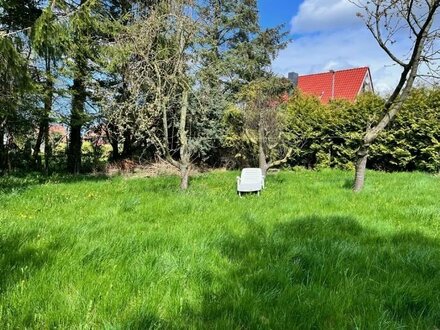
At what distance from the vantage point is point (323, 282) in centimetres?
348

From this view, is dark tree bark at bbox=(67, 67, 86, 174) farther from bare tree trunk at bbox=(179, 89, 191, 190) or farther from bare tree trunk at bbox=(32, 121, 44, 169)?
bare tree trunk at bbox=(179, 89, 191, 190)

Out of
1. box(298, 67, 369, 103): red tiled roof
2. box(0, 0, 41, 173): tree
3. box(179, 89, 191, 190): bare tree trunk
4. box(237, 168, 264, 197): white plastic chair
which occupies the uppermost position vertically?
box(298, 67, 369, 103): red tiled roof

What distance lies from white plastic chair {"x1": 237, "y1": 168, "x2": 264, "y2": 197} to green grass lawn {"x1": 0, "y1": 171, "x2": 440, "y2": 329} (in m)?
2.38

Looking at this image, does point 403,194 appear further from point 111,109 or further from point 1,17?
point 1,17

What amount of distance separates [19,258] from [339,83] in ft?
112

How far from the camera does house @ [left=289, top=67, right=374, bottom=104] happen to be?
1293 inches

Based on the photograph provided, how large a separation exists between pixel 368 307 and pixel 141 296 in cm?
174

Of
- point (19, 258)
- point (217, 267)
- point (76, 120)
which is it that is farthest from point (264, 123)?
point (19, 258)

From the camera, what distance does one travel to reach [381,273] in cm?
378

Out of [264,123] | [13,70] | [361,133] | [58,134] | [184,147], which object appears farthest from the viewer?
[58,134]

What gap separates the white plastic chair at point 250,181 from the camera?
29.8 feet

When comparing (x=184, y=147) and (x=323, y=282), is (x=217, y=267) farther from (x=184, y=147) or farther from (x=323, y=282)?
(x=184, y=147)

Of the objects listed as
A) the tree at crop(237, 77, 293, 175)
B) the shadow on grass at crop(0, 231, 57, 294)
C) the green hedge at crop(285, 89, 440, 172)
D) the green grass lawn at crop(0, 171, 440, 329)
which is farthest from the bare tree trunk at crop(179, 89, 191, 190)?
the green hedge at crop(285, 89, 440, 172)

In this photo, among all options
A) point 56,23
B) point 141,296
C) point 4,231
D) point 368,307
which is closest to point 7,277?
point 141,296
